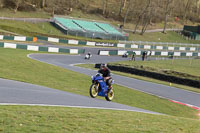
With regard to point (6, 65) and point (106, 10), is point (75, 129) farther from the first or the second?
point (106, 10)

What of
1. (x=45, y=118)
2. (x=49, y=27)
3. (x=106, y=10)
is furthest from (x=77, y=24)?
(x=45, y=118)

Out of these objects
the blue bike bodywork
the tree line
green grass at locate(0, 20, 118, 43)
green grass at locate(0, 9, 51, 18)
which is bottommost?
the blue bike bodywork

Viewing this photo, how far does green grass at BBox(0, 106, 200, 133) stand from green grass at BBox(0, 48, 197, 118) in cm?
842

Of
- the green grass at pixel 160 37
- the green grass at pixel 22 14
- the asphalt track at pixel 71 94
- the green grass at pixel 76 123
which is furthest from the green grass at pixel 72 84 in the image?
the green grass at pixel 160 37

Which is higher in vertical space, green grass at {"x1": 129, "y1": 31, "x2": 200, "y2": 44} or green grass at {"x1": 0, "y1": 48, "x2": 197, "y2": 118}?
green grass at {"x1": 129, "y1": 31, "x2": 200, "y2": 44}

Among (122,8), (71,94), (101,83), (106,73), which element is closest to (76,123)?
(101,83)

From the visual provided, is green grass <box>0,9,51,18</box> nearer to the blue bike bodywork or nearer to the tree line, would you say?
the tree line

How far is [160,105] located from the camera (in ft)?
71.4

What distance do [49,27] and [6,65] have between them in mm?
47516

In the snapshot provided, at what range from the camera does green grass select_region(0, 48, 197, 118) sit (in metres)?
20.8

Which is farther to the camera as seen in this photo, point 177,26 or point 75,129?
point 177,26

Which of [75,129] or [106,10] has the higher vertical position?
[106,10]

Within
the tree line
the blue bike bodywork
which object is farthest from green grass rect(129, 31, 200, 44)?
the blue bike bodywork

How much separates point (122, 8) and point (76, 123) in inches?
4062
